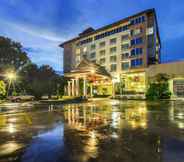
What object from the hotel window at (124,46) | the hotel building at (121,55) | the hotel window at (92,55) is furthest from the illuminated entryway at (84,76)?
the hotel window at (92,55)

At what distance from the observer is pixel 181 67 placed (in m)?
41.2

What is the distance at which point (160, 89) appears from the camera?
40.7 metres

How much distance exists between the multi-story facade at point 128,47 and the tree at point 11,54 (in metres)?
24.8

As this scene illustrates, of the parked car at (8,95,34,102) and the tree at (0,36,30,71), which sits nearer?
the parked car at (8,95,34,102)

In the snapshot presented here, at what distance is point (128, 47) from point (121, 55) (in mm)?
3834

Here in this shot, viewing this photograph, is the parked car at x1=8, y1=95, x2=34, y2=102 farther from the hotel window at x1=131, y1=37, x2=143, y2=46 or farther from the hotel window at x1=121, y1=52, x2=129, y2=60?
the hotel window at x1=131, y1=37, x2=143, y2=46

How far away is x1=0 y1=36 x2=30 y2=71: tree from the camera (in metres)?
55.4

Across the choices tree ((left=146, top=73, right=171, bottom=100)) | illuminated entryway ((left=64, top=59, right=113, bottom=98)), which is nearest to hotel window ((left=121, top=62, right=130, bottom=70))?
illuminated entryway ((left=64, top=59, right=113, bottom=98))

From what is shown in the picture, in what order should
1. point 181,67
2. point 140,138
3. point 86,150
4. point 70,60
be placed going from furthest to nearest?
point 70,60 → point 181,67 → point 140,138 → point 86,150

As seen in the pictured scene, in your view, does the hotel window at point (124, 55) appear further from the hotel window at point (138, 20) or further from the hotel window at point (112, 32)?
the hotel window at point (138, 20)

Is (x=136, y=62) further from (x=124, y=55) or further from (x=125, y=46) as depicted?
(x=125, y=46)

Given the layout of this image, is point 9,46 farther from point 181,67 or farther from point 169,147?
point 169,147

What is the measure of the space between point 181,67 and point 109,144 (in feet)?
135

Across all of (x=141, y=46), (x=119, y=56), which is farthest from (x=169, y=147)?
(x=119, y=56)
